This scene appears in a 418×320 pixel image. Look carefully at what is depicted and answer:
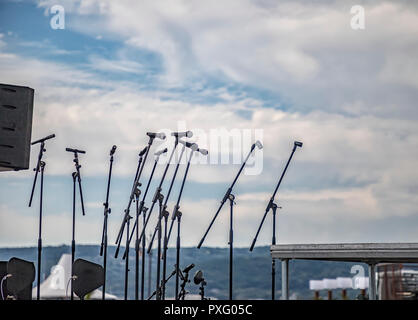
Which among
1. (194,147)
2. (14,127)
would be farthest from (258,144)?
(14,127)

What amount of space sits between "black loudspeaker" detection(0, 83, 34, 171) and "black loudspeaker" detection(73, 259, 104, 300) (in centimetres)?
92

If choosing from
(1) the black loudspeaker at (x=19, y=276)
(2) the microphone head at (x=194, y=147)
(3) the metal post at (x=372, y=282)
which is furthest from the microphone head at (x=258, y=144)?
(1) the black loudspeaker at (x=19, y=276)

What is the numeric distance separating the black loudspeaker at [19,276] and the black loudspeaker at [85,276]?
0.40 meters

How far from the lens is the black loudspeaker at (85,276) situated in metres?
5.51

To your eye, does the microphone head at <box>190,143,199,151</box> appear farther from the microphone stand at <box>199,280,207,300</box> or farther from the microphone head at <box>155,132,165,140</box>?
the microphone stand at <box>199,280,207,300</box>

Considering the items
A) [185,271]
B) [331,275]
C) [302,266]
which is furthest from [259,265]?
[185,271]

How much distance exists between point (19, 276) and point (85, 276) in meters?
0.62

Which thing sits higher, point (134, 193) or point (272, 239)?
point (134, 193)

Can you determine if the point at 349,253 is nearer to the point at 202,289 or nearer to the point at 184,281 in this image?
the point at 202,289

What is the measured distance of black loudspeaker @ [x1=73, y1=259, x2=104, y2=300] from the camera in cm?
551

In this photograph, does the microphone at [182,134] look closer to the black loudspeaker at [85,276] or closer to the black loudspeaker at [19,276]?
the black loudspeaker at [85,276]
